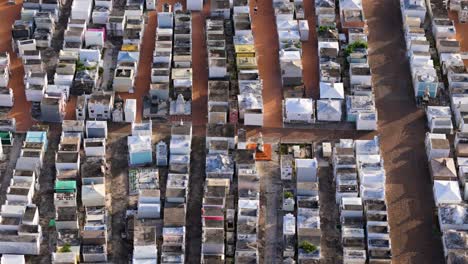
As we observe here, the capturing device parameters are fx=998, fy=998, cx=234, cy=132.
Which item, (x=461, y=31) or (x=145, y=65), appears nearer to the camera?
(x=145, y=65)

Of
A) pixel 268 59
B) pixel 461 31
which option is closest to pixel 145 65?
pixel 268 59

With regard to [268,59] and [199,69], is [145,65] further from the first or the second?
[268,59]

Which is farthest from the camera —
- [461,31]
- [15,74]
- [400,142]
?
[461,31]

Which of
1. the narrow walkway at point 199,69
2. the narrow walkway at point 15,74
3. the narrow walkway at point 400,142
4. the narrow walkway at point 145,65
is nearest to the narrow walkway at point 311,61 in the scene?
the narrow walkway at point 400,142

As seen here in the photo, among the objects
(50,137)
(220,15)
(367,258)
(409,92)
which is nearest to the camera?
(367,258)

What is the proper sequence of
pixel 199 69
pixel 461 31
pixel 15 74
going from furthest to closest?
1. pixel 461 31
2. pixel 199 69
3. pixel 15 74

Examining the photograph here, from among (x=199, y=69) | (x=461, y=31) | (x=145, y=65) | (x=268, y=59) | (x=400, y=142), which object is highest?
(x=461, y=31)

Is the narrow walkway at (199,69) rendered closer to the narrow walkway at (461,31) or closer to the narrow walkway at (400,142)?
the narrow walkway at (400,142)

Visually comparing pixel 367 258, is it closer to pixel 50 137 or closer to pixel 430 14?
pixel 50 137

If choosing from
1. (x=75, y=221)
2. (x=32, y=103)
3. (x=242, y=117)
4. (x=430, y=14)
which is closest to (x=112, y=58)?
(x=32, y=103)
